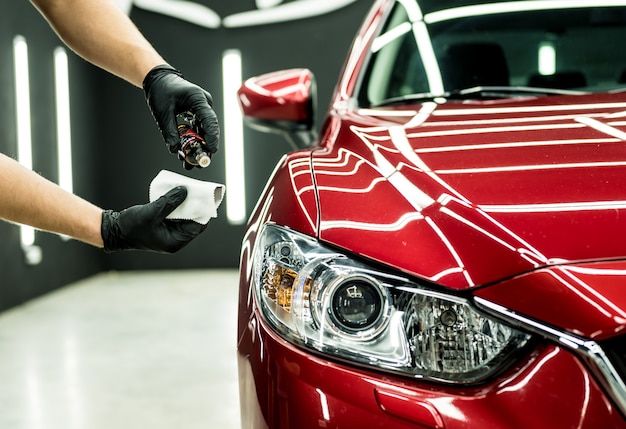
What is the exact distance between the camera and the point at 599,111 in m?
1.47

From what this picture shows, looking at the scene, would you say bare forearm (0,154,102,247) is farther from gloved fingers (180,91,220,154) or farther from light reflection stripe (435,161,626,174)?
light reflection stripe (435,161,626,174)

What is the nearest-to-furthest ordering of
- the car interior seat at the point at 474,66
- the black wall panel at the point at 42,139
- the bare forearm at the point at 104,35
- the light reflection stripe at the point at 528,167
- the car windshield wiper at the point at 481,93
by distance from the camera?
the light reflection stripe at the point at 528,167 < the bare forearm at the point at 104,35 < the car windshield wiper at the point at 481,93 < the car interior seat at the point at 474,66 < the black wall panel at the point at 42,139

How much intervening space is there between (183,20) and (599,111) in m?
4.80

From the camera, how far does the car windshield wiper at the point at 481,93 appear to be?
1.80 m

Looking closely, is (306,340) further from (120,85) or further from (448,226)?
(120,85)

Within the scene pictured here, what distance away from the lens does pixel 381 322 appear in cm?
104

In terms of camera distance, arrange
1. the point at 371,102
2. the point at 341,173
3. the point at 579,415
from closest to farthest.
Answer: the point at 579,415, the point at 341,173, the point at 371,102

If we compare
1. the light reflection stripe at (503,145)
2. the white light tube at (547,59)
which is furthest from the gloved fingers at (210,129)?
the white light tube at (547,59)

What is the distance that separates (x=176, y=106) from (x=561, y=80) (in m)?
0.90

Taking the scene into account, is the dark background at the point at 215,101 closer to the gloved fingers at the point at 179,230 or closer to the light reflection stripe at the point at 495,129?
the gloved fingers at the point at 179,230

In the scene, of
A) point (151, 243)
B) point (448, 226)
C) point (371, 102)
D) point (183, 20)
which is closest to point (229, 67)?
point (183, 20)

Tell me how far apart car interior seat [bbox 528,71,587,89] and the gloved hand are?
798 mm

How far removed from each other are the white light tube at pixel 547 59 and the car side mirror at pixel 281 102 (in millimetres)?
551

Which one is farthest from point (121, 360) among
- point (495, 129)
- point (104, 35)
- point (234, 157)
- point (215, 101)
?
point (215, 101)
